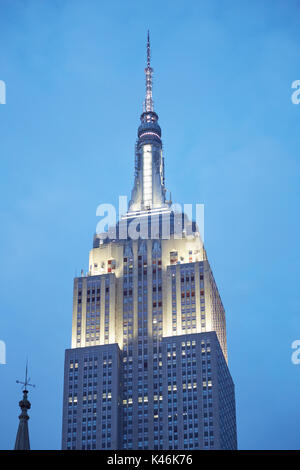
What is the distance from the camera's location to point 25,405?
136 metres

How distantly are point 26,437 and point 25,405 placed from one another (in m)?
6.57
